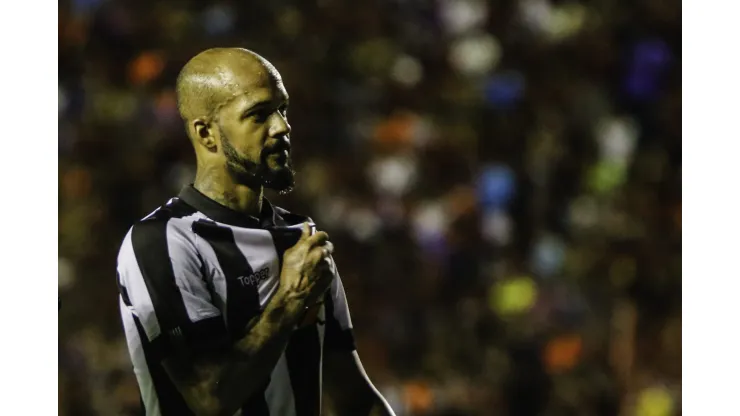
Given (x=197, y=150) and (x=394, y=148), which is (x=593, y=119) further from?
(x=197, y=150)

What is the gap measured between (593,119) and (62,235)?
160 cm

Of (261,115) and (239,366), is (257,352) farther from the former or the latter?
(261,115)

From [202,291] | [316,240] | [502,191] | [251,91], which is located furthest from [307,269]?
[502,191]

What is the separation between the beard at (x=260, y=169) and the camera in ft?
4.66

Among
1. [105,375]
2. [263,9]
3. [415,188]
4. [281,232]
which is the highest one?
[263,9]

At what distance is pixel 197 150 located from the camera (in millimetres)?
1451

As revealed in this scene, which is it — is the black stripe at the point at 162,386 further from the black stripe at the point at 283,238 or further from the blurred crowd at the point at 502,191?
the blurred crowd at the point at 502,191

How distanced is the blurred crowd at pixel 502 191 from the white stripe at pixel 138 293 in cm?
113

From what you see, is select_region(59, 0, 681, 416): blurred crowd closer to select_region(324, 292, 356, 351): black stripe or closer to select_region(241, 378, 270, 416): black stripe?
select_region(324, 292, 356, 351): black stripe

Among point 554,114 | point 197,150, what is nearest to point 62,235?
point 197,150

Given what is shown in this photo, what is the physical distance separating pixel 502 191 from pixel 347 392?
1.47 meters

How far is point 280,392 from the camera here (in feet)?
4.84

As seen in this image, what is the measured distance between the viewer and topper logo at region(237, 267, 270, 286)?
1441 millimetres

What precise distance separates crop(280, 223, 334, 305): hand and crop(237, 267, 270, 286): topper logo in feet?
0.10
